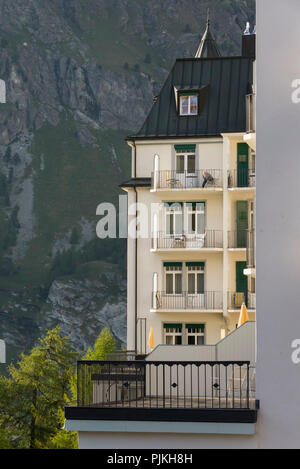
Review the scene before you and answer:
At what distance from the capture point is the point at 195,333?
56.6m

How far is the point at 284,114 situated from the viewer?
21234mm

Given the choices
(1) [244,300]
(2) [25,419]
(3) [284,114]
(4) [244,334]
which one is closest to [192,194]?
(1) [244,300]

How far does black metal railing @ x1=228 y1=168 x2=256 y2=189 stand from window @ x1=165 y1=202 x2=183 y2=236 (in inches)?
158

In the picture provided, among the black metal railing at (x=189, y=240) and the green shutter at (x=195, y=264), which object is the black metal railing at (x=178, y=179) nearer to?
the black metal railing at (x=189, y=240)

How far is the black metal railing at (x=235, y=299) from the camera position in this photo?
5500cm

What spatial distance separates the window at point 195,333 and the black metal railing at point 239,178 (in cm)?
704

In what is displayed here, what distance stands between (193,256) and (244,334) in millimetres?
32035

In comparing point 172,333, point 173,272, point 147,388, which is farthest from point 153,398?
point 173,272

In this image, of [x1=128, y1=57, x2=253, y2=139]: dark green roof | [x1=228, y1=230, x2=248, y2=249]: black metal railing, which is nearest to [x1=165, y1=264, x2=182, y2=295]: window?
[x1=228, y1=230, x2=248, y2=249]: black metal railing

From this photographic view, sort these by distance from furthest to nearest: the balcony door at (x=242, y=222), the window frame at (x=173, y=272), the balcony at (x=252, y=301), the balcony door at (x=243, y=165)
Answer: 1. the window frame at (x=173, y=272)
2. the balcony door at (x=243, y=165)
3. the balcony door at (x=242, y=222)
4. the balcony at (x=252, y=301)

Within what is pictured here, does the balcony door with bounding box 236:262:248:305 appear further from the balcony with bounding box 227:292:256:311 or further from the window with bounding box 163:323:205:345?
the window with bounding box 163:323:205:345

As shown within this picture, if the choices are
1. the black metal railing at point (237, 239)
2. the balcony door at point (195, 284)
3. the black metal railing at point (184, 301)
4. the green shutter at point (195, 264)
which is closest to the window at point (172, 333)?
the black metal railing at point (184, 301)

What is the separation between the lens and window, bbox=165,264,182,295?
5781 cm
